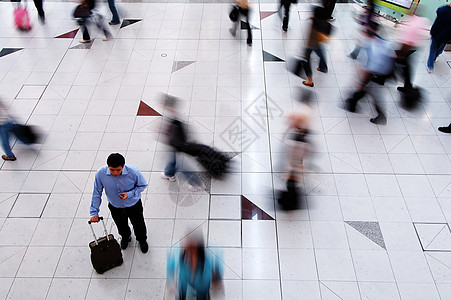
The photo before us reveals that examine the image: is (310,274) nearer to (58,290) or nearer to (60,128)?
(58,290)

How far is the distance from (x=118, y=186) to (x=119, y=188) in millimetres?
28

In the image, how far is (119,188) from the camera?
3.37 m

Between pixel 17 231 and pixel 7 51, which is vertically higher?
pixel 7 51

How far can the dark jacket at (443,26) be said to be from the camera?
6.09m

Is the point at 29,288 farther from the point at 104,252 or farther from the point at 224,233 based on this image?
the point at 224,233

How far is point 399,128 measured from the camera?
5.50 meters

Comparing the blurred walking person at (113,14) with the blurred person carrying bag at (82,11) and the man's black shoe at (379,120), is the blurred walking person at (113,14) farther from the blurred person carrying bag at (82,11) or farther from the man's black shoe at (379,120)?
the man's black shoe at (379,120)

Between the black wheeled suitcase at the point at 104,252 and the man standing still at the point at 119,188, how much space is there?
0.22 metres

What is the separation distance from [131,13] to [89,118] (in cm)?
344

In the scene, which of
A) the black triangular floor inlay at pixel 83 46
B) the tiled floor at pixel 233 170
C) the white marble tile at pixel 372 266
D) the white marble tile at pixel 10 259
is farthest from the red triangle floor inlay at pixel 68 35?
the white marble tile at pixel 372 266

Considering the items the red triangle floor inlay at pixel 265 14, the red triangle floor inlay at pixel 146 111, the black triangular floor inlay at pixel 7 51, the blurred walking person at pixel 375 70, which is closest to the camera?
the blurred walking person at pixel 375 70

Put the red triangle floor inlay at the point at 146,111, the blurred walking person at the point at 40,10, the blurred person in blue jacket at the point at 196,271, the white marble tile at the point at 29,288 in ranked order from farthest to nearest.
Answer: the blurred walking person at the point at 40,10 < the red triangle floor inlay at the point at 146,111 < the white marble tile at the point at 29,288 < the blurred person in blue jacket at the point at 196,271

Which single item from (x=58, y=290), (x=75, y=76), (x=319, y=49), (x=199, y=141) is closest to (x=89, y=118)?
(x=75, y=76)

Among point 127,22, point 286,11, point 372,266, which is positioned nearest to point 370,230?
point 372,266
